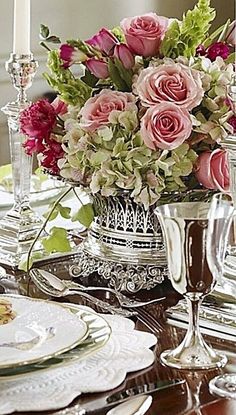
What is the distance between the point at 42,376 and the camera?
1.08m

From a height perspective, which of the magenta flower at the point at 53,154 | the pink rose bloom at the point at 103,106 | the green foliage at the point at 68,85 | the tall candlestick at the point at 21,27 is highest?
the tall candlestick at the point at 21,27

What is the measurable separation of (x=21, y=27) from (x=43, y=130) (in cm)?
21

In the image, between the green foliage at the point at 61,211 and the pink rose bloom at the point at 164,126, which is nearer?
the pink rose bloom at the point at 164,126

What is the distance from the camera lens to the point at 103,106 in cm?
138

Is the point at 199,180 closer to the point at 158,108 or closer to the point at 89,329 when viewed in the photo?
the point at 158,108

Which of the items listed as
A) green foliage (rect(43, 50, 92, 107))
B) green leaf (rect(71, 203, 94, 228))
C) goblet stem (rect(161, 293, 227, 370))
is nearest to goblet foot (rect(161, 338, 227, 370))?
goblet stem (rect(161, 293, 227, 370))

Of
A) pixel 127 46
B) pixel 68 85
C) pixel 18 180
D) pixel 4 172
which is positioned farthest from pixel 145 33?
pixel 4 172

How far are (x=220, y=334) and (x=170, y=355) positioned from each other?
11 cm

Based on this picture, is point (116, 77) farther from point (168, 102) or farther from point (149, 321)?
point (149, 321)

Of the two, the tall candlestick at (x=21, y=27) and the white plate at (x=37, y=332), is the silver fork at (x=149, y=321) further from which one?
the tall candlestick at (x=21, y=27)

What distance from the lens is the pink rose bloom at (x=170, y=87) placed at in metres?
1.34

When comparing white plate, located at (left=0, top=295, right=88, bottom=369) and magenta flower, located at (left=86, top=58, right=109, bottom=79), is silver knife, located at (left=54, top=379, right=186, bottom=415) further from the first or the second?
magenta flower, located at (left=86, top=58, right=109, bottom=79)

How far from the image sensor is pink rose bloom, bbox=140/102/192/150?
133cm

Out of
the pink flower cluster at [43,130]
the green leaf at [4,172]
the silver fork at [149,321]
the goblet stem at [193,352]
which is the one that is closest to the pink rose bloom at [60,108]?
the pink flower cluster at [43,130]
